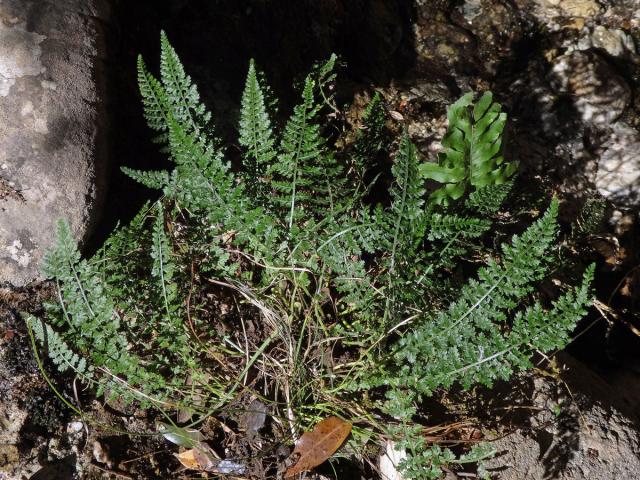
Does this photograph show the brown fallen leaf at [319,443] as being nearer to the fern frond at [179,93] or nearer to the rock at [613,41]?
the fern frond at [179,93]

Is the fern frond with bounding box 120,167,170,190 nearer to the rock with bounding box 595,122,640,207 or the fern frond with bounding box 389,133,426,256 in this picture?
the fern frond with bounding box 389,133,426,256

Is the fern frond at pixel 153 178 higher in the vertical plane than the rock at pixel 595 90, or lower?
lower

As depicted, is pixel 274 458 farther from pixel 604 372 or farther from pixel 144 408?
pixel 604 372

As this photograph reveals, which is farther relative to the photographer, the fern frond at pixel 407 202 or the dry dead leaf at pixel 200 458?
the dry dead leaf at pixel 200 458

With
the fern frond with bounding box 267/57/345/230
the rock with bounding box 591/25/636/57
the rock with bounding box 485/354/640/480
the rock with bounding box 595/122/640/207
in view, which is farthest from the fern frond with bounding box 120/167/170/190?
the rock with bounding box 591/25/636/57

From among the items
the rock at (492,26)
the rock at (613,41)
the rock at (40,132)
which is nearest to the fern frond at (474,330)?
the rock at (40,132)

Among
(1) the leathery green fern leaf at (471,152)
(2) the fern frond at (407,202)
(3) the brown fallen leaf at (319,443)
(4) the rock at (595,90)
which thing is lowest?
(3) the brown fallen leaf at (319,443)

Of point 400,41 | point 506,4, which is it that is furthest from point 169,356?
point 506,4
